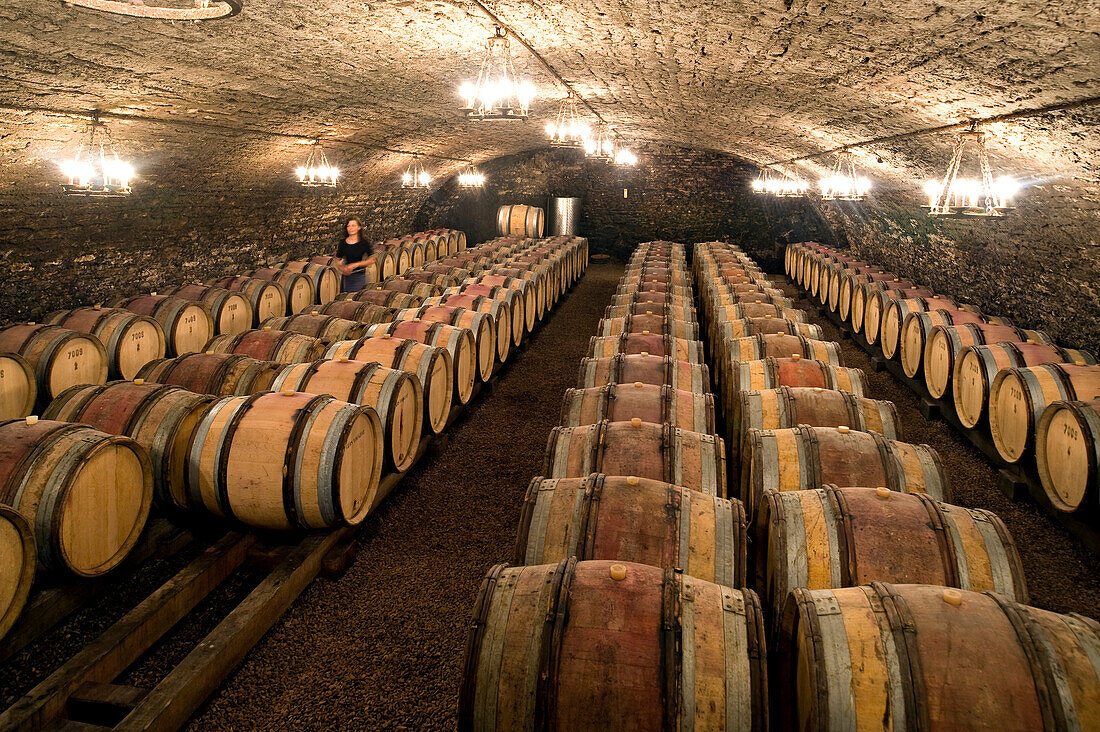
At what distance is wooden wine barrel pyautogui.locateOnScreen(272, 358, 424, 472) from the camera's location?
3.91 meters

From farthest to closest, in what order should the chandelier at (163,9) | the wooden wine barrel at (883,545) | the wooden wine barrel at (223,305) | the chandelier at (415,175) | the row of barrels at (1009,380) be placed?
the chandelier at (415,175) < the wooden wine barrel at (223,305) < the row of barrels at (1009,380) < the chandelier at (163,9) < the wooden wine barrel at (883,545)

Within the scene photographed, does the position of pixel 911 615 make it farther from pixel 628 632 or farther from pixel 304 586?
pixel 304 586

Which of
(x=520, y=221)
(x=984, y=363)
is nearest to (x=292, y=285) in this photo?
(x=984, y=363)

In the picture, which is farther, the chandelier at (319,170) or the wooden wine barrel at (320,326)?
the chandelier at (319,170)

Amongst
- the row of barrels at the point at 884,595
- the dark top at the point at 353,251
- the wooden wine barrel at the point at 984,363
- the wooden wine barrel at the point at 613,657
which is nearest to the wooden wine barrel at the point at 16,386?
the dark top at the point at 353,251

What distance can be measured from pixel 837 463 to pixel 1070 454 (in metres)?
1.72

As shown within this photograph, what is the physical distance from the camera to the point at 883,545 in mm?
2279

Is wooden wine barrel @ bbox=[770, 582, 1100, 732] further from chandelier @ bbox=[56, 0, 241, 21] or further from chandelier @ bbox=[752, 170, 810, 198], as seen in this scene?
chandelier @ bbox=[752, 170, 810, 198]

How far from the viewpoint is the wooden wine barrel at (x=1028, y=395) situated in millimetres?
3961

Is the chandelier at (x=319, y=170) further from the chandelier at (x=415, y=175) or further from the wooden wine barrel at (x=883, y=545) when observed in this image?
the wooden wine barrel at (x=883, y=545)

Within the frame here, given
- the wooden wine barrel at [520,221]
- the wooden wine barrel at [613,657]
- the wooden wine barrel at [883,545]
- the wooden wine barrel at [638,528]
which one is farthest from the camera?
the wooden wine barrel at [520,221]

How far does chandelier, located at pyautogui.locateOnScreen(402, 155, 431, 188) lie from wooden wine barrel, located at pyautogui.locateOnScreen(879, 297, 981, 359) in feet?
28.9

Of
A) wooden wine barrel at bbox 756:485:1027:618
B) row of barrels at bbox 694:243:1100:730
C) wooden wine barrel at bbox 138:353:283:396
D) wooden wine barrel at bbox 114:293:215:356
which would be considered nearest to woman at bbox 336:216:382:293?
wooden wine barrel at bbox 114:293:215:356

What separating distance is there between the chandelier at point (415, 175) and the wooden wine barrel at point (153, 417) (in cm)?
944
